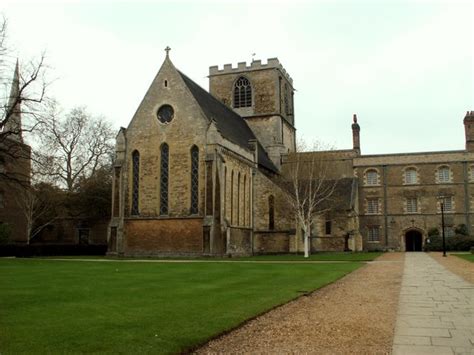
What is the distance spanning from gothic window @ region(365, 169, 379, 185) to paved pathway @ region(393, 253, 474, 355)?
117ft

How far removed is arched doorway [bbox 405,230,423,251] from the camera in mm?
50000

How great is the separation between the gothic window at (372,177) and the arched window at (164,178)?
77.9 ft

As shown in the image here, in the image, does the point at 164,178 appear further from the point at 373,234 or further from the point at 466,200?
the point at 466,200

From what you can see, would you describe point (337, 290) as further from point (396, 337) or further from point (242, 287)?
point (396, 337)

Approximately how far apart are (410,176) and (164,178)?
26597 mm

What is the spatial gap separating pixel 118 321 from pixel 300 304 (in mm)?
4589

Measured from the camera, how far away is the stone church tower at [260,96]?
2002 inches

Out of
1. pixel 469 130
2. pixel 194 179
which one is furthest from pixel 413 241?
pixel 194 179

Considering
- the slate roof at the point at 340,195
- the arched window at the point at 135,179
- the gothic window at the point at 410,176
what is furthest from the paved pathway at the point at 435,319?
the gothic window at the point at 410,176

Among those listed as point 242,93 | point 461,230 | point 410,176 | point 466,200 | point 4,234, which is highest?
point 242,93

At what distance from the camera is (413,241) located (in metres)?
50.4

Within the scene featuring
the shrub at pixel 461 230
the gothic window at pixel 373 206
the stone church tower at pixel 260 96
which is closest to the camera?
the shrub at pixel 461 230

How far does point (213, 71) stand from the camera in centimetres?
5341

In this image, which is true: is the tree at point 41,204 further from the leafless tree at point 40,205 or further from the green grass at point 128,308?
the green grass at point 128,308
